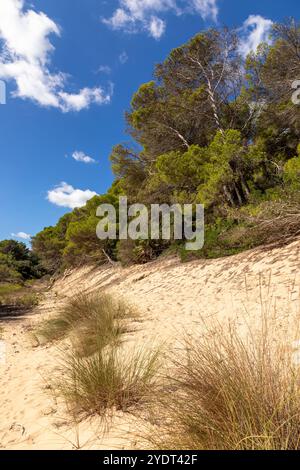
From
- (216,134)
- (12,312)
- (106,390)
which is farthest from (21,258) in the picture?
(106,390)

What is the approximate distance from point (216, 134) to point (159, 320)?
30.2ft

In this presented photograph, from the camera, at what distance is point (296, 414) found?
1.54 metres

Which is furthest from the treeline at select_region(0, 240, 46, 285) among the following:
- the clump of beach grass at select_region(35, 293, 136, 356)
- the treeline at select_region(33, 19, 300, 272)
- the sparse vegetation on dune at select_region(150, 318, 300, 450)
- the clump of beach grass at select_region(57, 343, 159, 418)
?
the sparse vegetation on dune at select_region(150, 318, 300, 450)

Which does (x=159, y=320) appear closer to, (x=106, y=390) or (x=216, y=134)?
(x=106, y=390)

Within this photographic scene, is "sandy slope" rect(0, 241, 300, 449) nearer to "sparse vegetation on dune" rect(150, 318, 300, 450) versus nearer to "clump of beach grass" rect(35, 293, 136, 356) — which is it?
"clump of beach grass" rect(35, 293, 136, 356)

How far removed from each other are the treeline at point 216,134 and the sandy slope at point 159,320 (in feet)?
5.38

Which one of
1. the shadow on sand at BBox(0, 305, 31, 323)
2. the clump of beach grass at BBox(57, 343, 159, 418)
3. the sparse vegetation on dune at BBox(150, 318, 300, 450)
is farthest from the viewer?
the shadow on sand at BBox(0, 305, 31, 323)

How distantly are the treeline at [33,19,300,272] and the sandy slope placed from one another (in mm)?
1640

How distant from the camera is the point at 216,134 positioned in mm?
12398

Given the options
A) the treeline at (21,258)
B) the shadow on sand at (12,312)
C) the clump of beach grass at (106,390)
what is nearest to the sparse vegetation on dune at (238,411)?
the clump of beach grass at (106,390)

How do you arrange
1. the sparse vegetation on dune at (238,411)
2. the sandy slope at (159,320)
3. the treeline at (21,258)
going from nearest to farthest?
the sparse vegetation on dune at (238,411) → the sandy slope at (159,320) → the treeline at (21,258)

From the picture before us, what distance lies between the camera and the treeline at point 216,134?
37.5 feet

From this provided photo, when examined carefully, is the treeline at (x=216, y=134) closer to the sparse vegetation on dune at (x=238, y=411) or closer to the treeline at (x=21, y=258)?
the sparse vegetation on dune at (x=238, y=411)

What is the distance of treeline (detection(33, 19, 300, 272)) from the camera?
1142 cm
